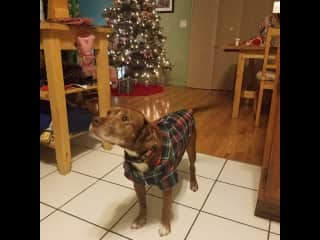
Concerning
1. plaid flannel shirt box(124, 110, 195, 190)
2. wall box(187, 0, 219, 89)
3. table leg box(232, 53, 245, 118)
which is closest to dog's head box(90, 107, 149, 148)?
plaid flannel shirt box(124, 110, 195, 190)

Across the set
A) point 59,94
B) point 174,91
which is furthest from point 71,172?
point 174,91

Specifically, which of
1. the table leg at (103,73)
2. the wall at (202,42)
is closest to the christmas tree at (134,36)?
the wall at (202,42)

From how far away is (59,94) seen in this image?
145 centimetres

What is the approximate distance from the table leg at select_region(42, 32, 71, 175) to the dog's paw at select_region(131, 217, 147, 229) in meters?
0.65

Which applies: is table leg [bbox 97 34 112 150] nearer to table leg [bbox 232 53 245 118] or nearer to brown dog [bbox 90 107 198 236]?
brown dog [bbox 90 107 198 236]

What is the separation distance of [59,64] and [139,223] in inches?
37.5

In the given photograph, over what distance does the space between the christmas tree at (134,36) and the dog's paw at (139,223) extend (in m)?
2.87

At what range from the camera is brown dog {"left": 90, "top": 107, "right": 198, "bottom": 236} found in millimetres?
898

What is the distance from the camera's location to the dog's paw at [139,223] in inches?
44.9
